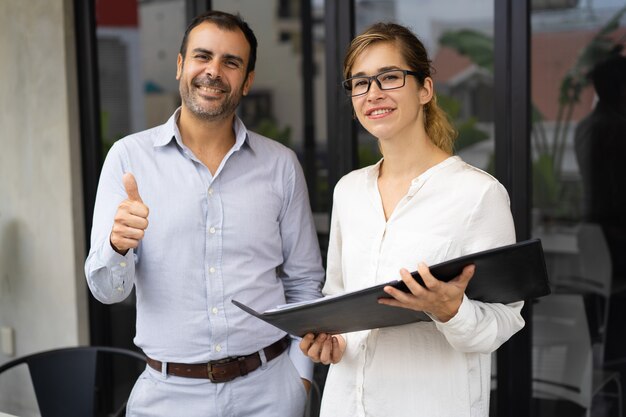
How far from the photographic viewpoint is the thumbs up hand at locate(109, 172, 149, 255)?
5.98 ft

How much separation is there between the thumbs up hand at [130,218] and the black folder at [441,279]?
404mm

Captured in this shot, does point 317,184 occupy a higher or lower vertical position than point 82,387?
higher

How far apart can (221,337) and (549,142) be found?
320 centimetres

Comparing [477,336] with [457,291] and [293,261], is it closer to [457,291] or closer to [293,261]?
[457,291]

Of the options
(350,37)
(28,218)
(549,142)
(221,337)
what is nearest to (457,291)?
(221,337)

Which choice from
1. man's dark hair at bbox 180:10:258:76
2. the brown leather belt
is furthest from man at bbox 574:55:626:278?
the brown leather belt

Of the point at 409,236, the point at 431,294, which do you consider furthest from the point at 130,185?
the point at 431,294

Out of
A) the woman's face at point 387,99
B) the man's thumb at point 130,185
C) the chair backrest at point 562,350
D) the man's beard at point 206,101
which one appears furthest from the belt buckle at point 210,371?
the chair backrest at point 562,350

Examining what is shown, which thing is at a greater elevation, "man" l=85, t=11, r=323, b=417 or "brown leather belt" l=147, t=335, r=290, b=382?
"man" l=85, t=11, r=323, b=417

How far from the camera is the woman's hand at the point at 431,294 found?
149cm

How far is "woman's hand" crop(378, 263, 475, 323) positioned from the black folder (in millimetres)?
14

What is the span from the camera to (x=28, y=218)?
3771 millimetres

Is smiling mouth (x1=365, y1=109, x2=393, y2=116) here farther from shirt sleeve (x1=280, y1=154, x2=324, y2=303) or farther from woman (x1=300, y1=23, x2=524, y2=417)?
shirt sleeve (x1=280, y1=154, x2=324, y2=303)

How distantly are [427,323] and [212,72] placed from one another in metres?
0.90
